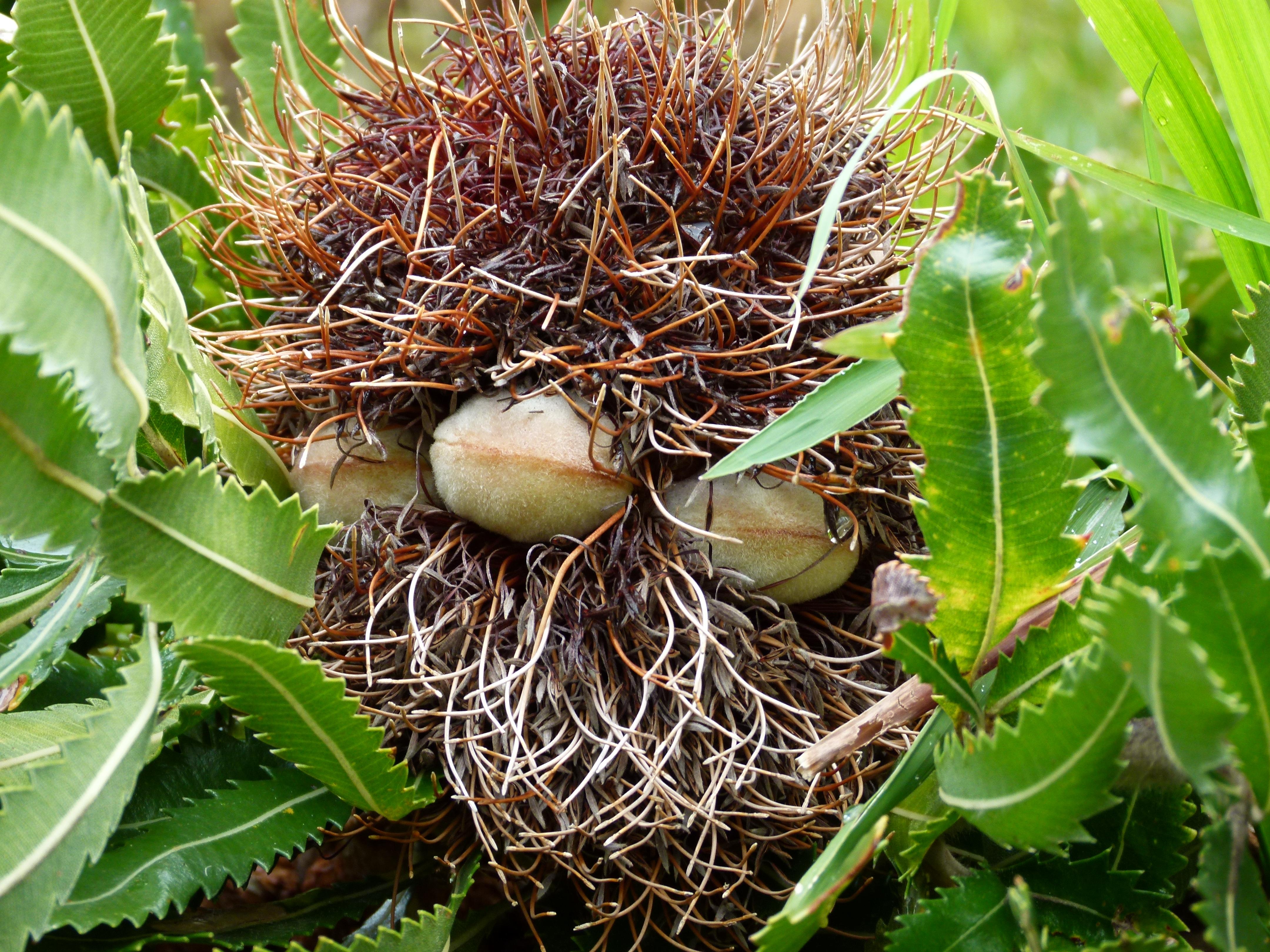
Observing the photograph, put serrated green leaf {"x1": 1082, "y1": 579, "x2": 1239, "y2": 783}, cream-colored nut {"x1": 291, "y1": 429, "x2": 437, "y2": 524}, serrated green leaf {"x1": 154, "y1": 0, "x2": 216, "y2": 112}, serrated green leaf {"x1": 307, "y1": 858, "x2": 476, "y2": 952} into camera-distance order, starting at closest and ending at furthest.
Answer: serrated green leaf {"x1": 1082, "y1": 579, "x2": 1239, "y2": 783}, serrated green leaf {"x1": 307, "y1": 858, "x2": 476, "y2": 952}, cream-colored nut {"x1": 291, "y1": 429, "x2": 437, "y2": 524}, serrated green leaf {"x1": 154, "y1": 0, "x2": 216, "y2": 112}

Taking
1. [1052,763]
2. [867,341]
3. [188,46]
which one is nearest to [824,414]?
[867,341]

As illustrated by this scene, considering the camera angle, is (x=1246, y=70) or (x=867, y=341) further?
(x=1246, y=70)

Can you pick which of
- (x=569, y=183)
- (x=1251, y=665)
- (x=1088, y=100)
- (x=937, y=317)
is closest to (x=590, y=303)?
(x=569, y=183)

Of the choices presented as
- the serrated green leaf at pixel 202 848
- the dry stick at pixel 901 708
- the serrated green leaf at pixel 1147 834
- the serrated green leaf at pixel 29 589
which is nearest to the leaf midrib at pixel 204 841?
the serrated green leaf at pixel 202 848

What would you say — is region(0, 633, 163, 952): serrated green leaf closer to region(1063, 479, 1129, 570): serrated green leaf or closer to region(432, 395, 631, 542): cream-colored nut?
region(432, 395, 631, 542): cream-colored nut

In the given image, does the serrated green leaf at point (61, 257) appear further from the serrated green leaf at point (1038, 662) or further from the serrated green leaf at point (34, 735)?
the serrated green leaf at point (1038, 662)

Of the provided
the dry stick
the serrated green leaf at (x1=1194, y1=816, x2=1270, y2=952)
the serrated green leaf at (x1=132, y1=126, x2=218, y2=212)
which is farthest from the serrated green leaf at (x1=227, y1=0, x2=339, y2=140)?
the serrated green leaf at (x1=1194, y1=816, x2=1270, y2=952)

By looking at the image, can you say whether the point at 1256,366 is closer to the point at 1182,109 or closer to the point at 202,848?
the point at 1182,109
